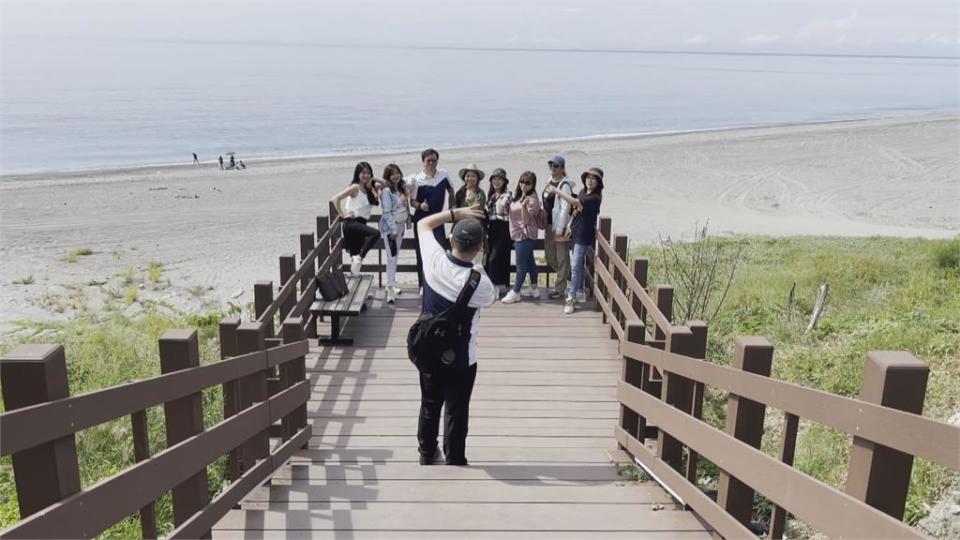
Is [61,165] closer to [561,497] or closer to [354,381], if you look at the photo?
[354,381]

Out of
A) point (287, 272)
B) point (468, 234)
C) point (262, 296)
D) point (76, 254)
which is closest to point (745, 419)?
point (468, 234)

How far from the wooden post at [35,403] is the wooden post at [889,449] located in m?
2.43

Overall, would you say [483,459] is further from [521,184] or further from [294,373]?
[521,184]

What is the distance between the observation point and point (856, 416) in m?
2.55

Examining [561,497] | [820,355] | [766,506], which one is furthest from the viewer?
[820,355]

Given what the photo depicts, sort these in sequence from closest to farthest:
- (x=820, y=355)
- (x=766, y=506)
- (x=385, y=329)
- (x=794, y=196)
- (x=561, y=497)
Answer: (x=561, y=497)
(x=766, y=506)
(x=820, y=355)
(x=385, y=329)
(x=794, y=196)

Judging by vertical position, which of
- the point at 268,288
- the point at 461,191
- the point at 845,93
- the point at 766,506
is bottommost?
the point at 766,506

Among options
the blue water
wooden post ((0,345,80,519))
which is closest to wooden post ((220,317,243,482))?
wooden post ((0,345,80,519))

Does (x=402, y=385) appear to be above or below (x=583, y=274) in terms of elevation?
below

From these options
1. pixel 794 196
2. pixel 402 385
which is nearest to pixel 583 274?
pixel 402 385

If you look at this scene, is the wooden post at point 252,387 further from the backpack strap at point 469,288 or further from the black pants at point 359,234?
the black pants at point 359,234

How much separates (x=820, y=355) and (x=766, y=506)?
2861 mm

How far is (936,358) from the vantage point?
7023mm

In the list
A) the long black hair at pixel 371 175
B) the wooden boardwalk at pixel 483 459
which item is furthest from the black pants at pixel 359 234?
the wooden boardwalk at pixel 483 459
